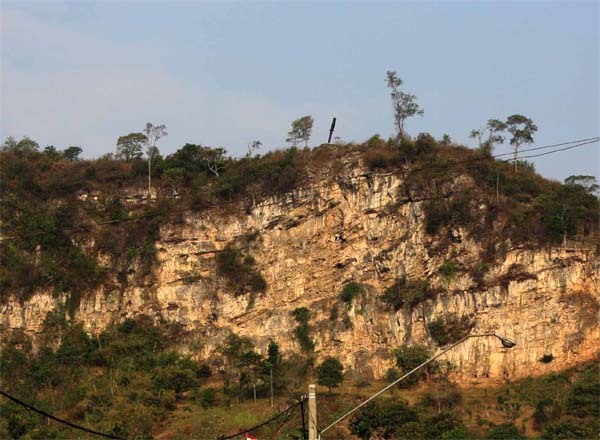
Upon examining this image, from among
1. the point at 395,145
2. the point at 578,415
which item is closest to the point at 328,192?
the point at 395,145

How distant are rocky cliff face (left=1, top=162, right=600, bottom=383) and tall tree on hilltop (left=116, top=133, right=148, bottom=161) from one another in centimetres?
826

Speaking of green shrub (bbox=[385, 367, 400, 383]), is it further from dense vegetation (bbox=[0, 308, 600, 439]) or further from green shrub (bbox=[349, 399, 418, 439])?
green shrub (bbox=[349, 399, 418, 439])

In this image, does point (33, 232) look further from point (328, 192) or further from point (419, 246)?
point (419, 246)

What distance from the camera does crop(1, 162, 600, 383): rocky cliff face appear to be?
41812 millimetres

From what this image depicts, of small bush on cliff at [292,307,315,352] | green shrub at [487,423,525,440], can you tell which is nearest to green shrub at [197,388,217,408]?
small bush on cliff at [292,307,315,352]

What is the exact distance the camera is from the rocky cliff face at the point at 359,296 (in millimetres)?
41812

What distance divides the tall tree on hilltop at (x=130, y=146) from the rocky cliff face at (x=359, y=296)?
826cm

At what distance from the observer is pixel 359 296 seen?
150 ft

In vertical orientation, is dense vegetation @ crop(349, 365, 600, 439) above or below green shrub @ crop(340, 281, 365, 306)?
below

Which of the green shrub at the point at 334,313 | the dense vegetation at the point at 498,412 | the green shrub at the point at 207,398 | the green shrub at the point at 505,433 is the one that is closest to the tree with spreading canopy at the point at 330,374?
the dense vegetation at the point at 498,412

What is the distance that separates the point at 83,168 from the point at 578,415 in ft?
105

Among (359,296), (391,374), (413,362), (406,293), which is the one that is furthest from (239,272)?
(413,362)

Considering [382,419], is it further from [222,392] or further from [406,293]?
[406,293]

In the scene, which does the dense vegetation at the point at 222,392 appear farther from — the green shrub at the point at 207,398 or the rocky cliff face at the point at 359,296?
the rocky cliff face at the point at 359,296
